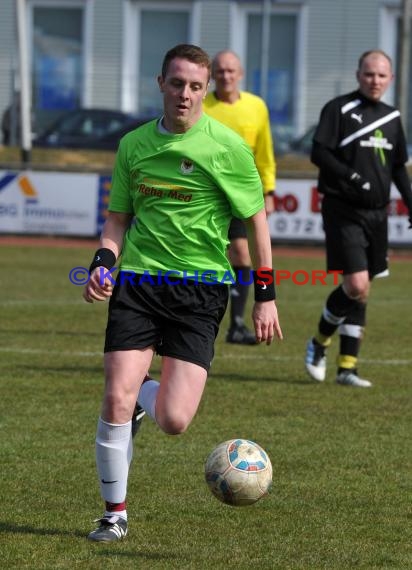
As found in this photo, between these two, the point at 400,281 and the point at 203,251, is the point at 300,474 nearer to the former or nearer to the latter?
the point at 203,251

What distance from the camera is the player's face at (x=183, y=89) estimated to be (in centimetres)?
551

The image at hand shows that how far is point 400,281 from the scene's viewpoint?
57.5ft

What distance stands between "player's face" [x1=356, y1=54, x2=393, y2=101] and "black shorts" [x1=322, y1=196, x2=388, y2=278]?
30.9 inches

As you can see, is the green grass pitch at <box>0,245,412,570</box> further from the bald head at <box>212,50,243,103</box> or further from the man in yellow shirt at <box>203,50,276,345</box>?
the bald head at <box>212,50,243,103</box>

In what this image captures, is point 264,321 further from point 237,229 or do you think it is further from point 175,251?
point 237,229

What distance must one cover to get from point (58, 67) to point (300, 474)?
3136 cm

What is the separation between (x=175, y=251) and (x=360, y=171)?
377 centimetres

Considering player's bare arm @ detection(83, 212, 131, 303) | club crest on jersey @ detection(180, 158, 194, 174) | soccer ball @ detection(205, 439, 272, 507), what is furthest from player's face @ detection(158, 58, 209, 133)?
soccer ball @ detection(205, 439, 272, 507)

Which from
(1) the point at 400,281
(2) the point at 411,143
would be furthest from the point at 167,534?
(2) the point at 411,143

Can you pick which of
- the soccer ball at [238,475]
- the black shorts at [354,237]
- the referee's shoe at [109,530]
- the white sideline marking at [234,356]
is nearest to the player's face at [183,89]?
the soccer ball at [238,475]

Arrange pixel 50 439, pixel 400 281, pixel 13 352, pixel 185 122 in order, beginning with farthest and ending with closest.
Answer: pixel 400 281 < pixel 13 352 < pixel 50 439 < pixel 185 122

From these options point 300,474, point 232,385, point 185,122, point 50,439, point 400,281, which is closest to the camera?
point 185,122

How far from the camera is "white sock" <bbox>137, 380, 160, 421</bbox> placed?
579 cm

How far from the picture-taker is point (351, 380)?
9555 millimetres
